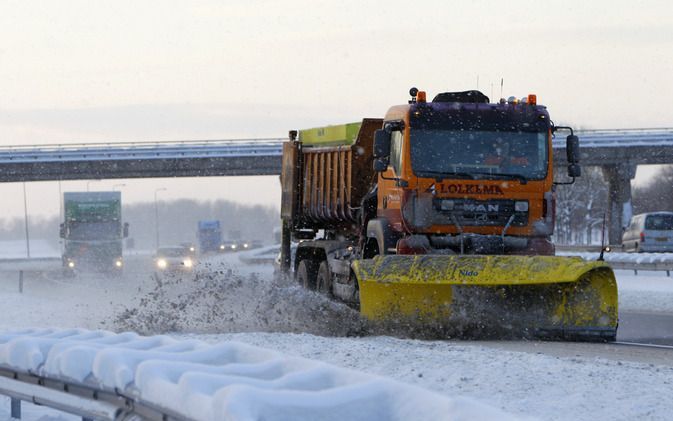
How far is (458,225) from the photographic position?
1445 cm

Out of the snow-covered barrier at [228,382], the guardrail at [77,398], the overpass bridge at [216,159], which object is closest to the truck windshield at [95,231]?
the overpass bridge at [216,159]

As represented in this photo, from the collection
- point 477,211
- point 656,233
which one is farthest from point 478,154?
point 656,233

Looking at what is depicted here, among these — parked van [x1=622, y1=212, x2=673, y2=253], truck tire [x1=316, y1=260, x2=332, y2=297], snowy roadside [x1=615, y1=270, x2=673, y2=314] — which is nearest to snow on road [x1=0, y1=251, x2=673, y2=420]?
snowy roadside [x1=615, y1=270, x2=673, y2=314]

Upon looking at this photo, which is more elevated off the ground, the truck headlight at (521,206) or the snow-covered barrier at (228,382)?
the truck headlight at (521,206)

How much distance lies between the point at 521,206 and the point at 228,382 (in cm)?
1003

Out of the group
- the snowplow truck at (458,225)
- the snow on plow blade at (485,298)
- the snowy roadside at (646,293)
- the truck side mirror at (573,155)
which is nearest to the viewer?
the snow on plow blade at (485,298)

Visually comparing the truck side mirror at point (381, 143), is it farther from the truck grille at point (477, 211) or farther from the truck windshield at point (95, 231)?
the truck windshield at point (95, 231)

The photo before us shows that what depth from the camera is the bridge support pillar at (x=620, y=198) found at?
63219mm

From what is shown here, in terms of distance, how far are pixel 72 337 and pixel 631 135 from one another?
193 feet

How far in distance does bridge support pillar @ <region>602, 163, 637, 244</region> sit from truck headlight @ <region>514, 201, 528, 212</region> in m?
49.5

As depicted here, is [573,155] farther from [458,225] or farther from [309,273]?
[309,273]

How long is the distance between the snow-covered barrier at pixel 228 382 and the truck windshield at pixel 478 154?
25.3 ft

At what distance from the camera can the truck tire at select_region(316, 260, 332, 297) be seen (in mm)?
17531

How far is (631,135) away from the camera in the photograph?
63.5 m
